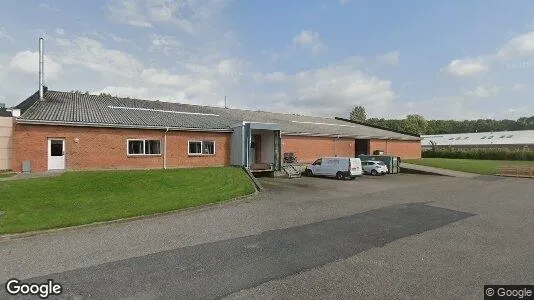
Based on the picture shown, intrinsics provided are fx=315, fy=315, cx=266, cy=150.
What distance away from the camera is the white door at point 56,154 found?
18109 mm

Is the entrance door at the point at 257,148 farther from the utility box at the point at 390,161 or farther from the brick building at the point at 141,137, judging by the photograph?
the utility box at the point at 390,161

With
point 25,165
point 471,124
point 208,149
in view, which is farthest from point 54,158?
point 471,124

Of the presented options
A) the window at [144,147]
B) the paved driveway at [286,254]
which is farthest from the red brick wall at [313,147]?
the paved driveway at [286,254]

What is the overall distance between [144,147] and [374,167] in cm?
1865

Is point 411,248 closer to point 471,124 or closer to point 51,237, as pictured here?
point 51,237

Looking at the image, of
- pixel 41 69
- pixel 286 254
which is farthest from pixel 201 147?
pixel 286 254

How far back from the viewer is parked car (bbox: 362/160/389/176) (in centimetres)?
2720

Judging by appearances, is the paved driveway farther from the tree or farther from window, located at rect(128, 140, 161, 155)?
the tree

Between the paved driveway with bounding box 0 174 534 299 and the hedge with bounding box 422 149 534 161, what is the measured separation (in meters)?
43.2

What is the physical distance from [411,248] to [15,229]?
1021cm

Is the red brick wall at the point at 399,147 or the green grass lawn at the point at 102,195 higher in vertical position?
the red brick wall at the point at 399,147

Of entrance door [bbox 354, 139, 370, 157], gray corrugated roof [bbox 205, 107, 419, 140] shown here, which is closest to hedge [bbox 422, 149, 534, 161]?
gray corrugated roof [bbox 205, 107, 419, 140]

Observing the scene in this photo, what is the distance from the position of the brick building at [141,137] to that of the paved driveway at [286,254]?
37.2ft

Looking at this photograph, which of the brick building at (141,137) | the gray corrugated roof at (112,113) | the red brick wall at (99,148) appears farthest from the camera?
the gray corrugated roof at (112,113)
